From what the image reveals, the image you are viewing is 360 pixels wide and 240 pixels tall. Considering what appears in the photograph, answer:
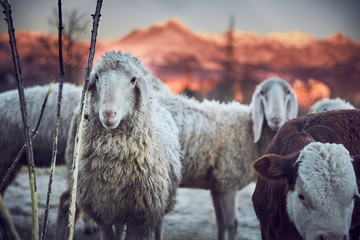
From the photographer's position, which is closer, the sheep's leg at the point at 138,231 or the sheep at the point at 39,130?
the sheep's leg at the point at 138,231

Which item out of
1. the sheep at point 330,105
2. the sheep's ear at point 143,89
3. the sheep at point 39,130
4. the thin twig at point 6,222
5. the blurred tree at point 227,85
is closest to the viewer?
the thin twig at point 6,222

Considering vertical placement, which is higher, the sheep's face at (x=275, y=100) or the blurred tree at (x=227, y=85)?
the blurred tree at (x=227, y=85)

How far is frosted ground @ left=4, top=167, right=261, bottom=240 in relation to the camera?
4.95 meters

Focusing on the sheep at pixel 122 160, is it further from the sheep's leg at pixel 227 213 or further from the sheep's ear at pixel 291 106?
the sheep's ear at pixel 291 106

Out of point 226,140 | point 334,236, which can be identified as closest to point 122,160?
point 334,236

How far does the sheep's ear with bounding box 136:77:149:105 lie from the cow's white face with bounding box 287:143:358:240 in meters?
1.45

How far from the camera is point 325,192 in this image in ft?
6.82

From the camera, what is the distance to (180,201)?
6.56 meters

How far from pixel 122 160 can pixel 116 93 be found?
1.97 feet

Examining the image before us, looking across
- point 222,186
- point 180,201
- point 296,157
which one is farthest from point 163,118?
point 180,201

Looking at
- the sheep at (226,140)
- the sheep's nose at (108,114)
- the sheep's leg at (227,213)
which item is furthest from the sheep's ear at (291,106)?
the sheep's nose at (108,114)

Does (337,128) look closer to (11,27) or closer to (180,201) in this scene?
(11,27)

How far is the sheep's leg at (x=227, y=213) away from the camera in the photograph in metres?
4.73

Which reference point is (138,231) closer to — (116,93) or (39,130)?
(116,93)
